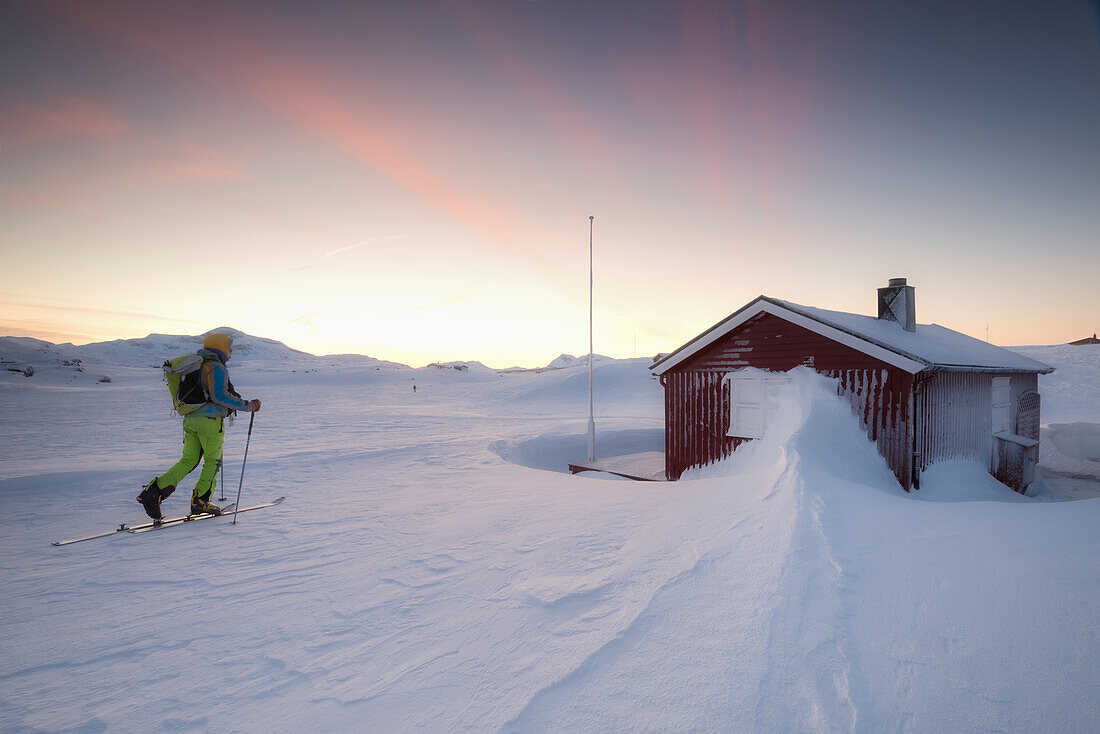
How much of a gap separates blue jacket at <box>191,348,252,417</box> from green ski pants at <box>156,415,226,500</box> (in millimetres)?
115

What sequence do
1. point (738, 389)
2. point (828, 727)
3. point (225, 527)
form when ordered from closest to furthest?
point (828, 727), point (225, 527), point (738, 389)

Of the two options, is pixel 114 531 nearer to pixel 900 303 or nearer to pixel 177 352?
pixel 900 303

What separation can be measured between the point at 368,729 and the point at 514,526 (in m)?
3.42

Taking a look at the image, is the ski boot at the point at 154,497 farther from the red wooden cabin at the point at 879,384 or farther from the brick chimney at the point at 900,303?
the brick chimney at the point at 900,303

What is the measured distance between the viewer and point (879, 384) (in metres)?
9.62

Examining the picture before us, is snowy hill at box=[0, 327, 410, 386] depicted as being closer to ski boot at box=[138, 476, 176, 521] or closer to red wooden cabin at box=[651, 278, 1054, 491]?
ski boot at box=[138, 476, 176, 521]

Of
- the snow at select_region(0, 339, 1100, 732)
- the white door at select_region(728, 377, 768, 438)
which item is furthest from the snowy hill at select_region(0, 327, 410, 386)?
the white door at select_region(728, 377, 768, 438)

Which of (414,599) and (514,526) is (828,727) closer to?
(414,599)

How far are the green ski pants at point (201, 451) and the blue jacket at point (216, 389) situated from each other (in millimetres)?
115

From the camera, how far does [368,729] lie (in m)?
2.71

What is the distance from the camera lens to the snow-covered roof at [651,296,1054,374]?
369 inches

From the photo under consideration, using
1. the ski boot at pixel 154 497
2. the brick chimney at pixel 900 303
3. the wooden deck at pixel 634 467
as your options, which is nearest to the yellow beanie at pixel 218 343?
the ski boot at pixel 154 497

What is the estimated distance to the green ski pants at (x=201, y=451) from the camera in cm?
646

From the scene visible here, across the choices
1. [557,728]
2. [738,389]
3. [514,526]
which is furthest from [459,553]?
[738,389]
